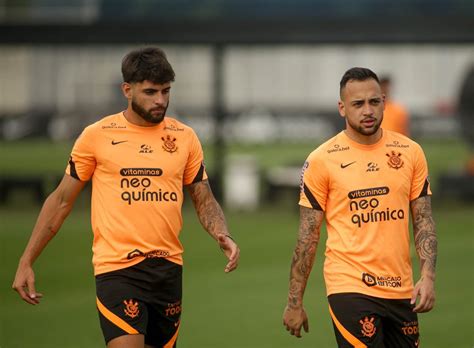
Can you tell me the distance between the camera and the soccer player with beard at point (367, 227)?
6855mm

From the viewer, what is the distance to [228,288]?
1530 centimetres

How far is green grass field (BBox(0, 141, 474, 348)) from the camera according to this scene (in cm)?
1181

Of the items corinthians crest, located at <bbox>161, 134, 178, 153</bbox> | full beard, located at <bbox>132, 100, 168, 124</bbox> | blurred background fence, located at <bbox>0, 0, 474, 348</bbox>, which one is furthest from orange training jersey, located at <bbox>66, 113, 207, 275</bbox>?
blurred background fence, located at <bbox>0, 0, 474, 348</bbox>

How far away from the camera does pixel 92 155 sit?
743cm

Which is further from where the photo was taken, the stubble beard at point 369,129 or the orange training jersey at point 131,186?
the orange training jersey at point 131,186

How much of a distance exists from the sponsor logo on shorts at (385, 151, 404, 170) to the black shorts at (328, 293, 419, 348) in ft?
2.83

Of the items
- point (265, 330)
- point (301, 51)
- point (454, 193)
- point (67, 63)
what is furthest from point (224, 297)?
point (67, 63)

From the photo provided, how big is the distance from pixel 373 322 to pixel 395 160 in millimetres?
1066

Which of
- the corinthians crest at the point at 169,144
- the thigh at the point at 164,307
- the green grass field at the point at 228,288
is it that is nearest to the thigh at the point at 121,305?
the thigh at the point at 164,307

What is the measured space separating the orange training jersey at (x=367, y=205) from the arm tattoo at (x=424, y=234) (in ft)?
0.22

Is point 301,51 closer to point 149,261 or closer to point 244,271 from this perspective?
point 244,271

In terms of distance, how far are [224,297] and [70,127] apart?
18.1 meters

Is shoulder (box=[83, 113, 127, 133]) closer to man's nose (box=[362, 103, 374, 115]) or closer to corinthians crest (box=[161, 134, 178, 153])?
corinthians crest (box=[161, 134, 178, 153])

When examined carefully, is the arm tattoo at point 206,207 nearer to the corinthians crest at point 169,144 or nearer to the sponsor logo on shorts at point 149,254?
the corinthians crest at point 169,144
